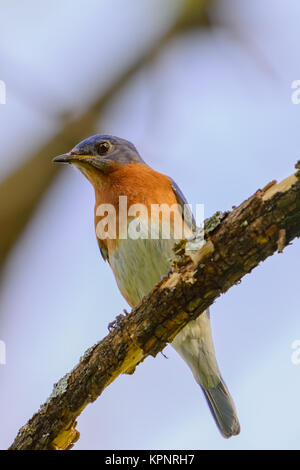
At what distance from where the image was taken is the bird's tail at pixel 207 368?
5.61 metres

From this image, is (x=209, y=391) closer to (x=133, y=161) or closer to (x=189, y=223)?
(x=189, y=223)

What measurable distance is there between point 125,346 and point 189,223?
198cm

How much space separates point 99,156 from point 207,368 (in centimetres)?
249

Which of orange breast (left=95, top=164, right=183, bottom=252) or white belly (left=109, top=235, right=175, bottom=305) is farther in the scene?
orange breast (left=95, top=164, right=183, bottom=252)

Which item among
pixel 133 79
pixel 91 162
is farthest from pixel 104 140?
pixel 133 79

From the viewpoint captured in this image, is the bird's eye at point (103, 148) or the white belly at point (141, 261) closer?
the white belly at point (141, 261)

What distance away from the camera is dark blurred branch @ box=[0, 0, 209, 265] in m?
4.93

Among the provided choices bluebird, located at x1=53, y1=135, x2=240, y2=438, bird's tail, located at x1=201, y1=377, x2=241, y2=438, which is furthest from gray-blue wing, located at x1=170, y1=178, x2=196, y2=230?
bird's tail, located at x1=201, y1=377, x2=241, y2=438

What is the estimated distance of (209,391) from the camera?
5883mm

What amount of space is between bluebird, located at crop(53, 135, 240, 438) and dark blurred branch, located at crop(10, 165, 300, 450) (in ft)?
3.89

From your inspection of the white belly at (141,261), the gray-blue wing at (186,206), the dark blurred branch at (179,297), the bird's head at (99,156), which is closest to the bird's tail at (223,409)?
the white belly at (141,261)

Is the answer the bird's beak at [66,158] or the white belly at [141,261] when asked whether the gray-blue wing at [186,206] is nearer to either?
the white belly at [141,261]

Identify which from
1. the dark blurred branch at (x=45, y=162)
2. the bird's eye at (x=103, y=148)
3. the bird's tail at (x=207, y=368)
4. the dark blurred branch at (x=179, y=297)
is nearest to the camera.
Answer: the dark blurred branch at (x=179, y=297)

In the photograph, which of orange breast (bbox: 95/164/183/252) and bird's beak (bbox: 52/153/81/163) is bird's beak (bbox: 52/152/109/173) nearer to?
bird's beak (bbox: 52/153/81/163)
